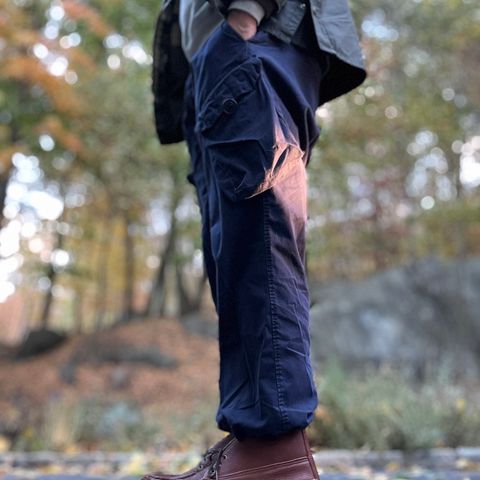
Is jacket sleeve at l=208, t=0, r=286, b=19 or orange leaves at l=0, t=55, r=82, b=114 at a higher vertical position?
orange leaves at l=0, t=55, r=82, b=114

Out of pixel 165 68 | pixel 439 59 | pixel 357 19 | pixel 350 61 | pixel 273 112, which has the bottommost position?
pixel 273 112

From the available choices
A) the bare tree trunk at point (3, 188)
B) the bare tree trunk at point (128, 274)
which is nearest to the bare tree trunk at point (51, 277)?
the bare tree trunk at point (128, 274)

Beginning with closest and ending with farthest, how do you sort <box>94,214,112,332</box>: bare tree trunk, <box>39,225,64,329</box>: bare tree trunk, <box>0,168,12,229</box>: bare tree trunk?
1. <box>0,168,12,229</box>: bare tree trunk
2. <box>39,225,64,329</box>: bare tree trunk
3. <box>94,214,112,332</box>: bare tree trunk

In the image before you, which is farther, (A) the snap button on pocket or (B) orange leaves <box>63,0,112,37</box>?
(B) orange leaves <box>63,0,112,37</box>

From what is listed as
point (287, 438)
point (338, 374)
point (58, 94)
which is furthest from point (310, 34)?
point (58, 94)

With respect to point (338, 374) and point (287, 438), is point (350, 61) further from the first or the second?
point (338, 374)

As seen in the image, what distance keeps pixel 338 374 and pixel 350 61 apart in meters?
4.32

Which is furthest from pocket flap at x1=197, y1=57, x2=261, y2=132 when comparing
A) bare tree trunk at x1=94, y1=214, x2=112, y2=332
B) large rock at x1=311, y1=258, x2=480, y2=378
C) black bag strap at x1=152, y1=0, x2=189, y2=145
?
bare tree trunk at x1=94, y1=214, x2=112, y2=332

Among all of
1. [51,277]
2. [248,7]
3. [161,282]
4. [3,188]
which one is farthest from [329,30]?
[161,282]

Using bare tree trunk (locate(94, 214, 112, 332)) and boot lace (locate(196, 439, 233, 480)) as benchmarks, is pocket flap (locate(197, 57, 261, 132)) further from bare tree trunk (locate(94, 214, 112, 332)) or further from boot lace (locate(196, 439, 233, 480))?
bare tree trunk (locate(94, 214, 112, 332))

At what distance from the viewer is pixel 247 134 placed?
1426 millimetres

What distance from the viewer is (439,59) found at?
28.7 ft

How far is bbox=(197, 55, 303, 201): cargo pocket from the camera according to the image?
141 cm

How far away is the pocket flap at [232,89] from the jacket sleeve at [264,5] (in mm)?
136
